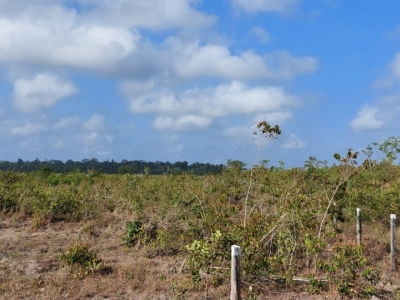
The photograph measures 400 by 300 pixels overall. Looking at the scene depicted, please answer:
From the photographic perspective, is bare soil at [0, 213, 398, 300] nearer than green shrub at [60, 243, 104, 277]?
Yes

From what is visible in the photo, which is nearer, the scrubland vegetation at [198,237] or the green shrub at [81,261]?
the scrubland vegetation at [198,237]

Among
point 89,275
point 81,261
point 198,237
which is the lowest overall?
point 89,275

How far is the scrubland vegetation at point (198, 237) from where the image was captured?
237 inches

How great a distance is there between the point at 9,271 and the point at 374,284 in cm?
505

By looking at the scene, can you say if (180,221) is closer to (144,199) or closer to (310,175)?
(144,199)

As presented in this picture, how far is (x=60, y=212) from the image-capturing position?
9.67 meters

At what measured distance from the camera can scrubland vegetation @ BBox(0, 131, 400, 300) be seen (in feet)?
19.8

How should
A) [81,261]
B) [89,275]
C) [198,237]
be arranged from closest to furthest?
[89,275] → [81,261] → [198,237]

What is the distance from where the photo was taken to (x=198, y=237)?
25.8 ft

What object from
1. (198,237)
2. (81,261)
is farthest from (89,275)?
(198,237)

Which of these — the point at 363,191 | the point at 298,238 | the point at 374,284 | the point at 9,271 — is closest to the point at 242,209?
the point at 363,191

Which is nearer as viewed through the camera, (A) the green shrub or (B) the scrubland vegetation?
(B) the scrubland vegetation

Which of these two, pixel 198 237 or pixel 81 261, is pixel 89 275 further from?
pixel 198 237

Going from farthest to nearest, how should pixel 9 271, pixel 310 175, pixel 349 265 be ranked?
1. pixel 310 175
2. pixel 9 271
3. pixel 349 265
